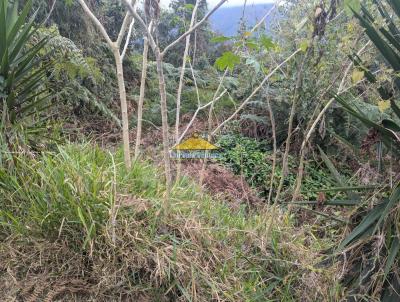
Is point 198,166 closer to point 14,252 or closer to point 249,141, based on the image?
point 249,141

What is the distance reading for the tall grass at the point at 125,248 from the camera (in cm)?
232

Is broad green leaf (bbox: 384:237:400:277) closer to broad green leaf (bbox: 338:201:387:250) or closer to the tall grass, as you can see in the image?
broad green leaf (bbox: 338:201:387:250)

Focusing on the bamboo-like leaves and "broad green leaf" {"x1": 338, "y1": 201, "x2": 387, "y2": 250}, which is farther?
the bamboo-like leaves

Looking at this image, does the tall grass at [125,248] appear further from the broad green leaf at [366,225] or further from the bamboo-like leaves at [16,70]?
the bamboo-like leaves at [16,70]

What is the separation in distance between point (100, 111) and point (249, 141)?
7.69 feet

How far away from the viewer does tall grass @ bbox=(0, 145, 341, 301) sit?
232cm

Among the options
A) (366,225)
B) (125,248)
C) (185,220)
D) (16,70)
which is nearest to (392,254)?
(366,225)

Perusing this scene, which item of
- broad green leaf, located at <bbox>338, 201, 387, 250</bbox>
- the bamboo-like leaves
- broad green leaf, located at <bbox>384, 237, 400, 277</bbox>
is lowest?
broad green leaf, located at <bbox>384, 237, 400, 277</bbox>

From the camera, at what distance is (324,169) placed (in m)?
5.31

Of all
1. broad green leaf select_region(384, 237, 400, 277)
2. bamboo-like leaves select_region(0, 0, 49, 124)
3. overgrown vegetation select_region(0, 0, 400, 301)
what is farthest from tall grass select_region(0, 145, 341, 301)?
bamboo-like leaves select_region(0, 0, 49, 124)

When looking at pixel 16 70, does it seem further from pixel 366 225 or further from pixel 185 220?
pixel 366 225

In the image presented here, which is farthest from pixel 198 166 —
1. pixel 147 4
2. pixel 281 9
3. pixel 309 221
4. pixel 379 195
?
pixel 379 195

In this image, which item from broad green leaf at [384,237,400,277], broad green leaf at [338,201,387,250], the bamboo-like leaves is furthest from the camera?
the bamboo-like leaves

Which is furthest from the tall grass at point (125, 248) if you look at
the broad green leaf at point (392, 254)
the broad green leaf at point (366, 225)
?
the broad green leaf at point (392, 254)
